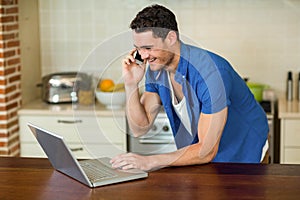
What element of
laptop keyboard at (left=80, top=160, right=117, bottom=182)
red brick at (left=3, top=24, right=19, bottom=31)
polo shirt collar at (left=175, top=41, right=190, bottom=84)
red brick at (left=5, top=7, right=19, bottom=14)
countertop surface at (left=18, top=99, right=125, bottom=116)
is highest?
red brick at (left=5, top=7, right=19, bottom=14)

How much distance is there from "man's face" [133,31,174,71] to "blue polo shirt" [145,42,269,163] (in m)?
0.10

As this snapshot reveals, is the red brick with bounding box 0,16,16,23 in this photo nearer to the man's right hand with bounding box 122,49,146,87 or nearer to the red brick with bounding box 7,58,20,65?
the red brick with bounding box 7,58,20,65

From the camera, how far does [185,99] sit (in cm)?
246

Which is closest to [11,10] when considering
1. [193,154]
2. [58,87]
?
[58,87]

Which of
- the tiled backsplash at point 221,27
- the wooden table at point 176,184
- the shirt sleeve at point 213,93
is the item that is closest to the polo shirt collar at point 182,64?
the shirt sleeve at point 213,93

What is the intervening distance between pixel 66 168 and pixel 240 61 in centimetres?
247

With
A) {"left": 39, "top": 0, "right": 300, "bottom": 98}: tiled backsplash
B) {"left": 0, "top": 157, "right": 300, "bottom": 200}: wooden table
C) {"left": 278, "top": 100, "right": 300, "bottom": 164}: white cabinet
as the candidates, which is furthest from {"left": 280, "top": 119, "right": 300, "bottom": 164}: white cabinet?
{"left": 0, "top": 157, "right": 300, "bottom": 200}: wooden table

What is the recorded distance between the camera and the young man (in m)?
2.23

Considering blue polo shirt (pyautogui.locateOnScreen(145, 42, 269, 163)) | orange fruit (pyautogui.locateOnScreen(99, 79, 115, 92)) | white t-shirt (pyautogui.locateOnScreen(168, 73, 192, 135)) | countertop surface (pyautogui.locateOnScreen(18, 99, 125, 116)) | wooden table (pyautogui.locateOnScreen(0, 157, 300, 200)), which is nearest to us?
wooden table (pyautogui.locateOnScreen(0, 157, 300, 200))

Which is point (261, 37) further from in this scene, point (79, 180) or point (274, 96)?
point (79, 180)

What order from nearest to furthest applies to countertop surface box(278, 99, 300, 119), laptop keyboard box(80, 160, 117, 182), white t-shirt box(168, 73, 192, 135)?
laptop keyboard box(80, 160, 117, 182) < white t-shirt box(168, 73, 192, 135) < countertop surface box(278, 99, 300, 119)

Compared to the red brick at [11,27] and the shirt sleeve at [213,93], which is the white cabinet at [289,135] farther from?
the red brick at [11,27]

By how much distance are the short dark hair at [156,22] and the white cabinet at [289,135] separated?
181 centimetres

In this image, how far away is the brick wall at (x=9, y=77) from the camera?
3.92m
